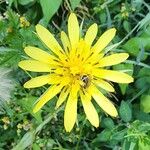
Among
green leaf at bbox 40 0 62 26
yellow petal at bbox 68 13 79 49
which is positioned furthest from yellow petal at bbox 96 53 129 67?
green leaf at bbox 40 0 62 26

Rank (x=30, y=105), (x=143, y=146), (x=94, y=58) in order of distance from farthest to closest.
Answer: (x=30, y=105) < (x=94, y=58) < (x=143, y=146)

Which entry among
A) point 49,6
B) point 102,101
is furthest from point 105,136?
point 49,6

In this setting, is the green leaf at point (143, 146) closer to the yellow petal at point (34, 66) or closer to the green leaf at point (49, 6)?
the yellow petal at point (34, 66)

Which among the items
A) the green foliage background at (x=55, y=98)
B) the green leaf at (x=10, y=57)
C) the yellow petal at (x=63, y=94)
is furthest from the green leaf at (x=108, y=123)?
the green leaf at (x=10, y=57)

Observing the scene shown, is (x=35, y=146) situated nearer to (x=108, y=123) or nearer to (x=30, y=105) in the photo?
(x=30, y=105)

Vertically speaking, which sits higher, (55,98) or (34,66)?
(34,66)

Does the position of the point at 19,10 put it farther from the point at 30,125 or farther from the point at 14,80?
the point at 30,125

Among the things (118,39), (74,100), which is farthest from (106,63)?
(118,39)

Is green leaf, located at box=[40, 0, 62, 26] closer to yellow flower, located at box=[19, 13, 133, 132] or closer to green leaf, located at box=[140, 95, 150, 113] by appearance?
yellow flower, located at box=[19, 13, 133, 132]
